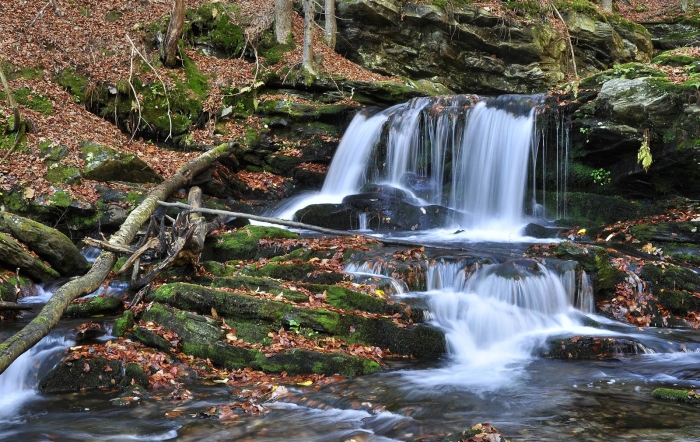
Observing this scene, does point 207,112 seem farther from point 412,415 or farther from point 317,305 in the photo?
point 412,415

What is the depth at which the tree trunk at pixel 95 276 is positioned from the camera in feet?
17.4

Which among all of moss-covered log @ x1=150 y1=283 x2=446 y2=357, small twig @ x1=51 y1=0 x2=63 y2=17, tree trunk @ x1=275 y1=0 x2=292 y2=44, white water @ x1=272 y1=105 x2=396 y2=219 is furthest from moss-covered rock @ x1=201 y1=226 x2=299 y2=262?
tree trunk @ x1=275 y1=0 x2=292 y2=44

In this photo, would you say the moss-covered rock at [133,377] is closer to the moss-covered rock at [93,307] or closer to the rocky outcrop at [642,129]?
the moss-covered rock at [93,307]

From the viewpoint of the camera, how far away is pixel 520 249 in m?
10.8

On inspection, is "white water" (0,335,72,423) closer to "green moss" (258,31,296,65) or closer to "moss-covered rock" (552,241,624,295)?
"moss-covered rock" (552,241,624,295)

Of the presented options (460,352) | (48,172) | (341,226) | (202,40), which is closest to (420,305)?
(460,352)

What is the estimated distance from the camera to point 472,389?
609cm

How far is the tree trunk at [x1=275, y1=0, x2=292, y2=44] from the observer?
64.8ft

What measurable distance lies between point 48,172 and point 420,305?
893 centimetres

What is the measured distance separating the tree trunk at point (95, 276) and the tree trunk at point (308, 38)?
4557 mm

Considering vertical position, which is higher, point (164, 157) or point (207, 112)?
point (207, 112)

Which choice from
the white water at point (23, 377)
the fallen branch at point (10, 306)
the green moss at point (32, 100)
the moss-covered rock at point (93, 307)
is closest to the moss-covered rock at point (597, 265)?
the moss-covered rock at point (93, 307)

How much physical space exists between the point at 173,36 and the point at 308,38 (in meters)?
4.15

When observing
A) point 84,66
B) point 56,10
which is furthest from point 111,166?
point 56,10
